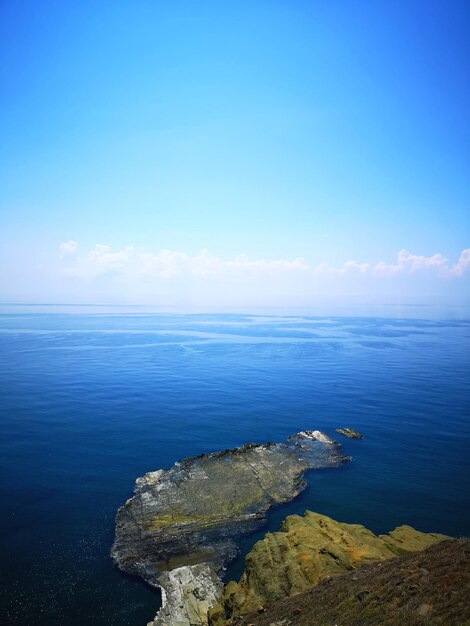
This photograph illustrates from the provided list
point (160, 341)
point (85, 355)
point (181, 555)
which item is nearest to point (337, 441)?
point (181, 555)

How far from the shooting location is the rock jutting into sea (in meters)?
25.8

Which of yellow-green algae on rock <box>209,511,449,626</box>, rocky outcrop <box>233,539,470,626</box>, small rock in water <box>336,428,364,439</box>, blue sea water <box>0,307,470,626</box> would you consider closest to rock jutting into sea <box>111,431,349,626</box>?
blue sea water <box>0,307,470,626</box>

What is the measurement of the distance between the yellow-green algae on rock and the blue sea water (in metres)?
4.69

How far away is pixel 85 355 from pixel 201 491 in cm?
9804

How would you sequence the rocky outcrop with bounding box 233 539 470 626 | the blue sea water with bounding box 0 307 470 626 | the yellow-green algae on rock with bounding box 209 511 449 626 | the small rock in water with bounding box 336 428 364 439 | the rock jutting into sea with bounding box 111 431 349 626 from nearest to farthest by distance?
the rocky outcrop with bounding box 233 539 470 626 < the yellow-green algae on rock with bounding box 209 511 449 626 < the rock jutting into sea with bounding box 111 431 349 626 < the blue sea water with bounding box 0 307 470 626 < the small rock in water with bounding box 336 428 364 439

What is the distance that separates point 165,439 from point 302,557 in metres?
33.4

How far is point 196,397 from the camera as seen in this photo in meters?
75.4

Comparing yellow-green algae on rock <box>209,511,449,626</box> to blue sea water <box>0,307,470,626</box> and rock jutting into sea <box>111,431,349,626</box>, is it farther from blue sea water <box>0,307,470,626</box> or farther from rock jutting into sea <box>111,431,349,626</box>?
blue sea water <box>0,307,470,626</box>

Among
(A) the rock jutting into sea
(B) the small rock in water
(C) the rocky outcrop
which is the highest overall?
(C) the rocky outcrop

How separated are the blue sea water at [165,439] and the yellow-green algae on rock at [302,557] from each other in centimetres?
469

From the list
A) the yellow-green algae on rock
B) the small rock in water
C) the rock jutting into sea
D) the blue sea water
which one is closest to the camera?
the yellow-green algae on rock

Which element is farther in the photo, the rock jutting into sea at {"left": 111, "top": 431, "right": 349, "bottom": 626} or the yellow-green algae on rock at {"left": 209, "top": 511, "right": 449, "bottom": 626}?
the rock jutting into sea at {"left": 111, "top": 431, "right": 349, "bottom": 626}

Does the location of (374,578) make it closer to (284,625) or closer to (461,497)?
(284,625)

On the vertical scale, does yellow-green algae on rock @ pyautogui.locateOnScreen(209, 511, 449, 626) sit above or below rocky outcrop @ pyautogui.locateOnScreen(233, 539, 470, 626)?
below
